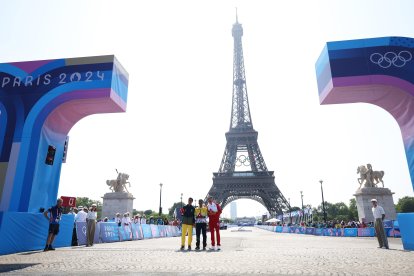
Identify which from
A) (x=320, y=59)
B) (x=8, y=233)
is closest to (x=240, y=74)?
(x=320, y=59)

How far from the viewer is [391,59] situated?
34.7 ft

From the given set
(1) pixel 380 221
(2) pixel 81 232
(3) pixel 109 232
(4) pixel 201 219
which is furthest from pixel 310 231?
(2) pixel 81 232

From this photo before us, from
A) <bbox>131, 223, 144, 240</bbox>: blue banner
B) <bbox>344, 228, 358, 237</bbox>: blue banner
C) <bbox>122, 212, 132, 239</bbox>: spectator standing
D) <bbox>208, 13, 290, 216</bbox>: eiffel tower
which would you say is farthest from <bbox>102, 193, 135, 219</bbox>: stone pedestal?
<bbox>208, 13, 290, 216</bbox>: eiffel tower

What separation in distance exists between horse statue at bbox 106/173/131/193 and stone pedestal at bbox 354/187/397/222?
2035cm

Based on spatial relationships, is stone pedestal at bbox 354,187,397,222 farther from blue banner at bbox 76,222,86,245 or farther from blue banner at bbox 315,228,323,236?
blue banner at bbox 76,222,86,245

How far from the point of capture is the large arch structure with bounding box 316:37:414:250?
33.9ft

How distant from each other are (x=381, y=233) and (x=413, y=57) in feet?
20.6

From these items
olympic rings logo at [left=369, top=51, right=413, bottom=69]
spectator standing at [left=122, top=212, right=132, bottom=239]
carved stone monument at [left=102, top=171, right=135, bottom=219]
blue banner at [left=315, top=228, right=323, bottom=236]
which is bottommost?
blue banner at [left=315, top=228, right=323, bottom=236]

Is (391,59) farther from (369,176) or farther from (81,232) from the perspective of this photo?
(369,176)

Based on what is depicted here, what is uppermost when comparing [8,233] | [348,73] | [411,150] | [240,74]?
[240,74]

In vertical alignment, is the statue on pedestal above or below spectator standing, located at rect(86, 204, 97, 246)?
above

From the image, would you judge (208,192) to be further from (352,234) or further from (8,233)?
(8,233)

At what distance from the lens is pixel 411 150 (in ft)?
33.5

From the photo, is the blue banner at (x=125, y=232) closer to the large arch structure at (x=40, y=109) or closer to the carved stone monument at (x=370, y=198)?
the large arch structure at (x=40, y=109)
